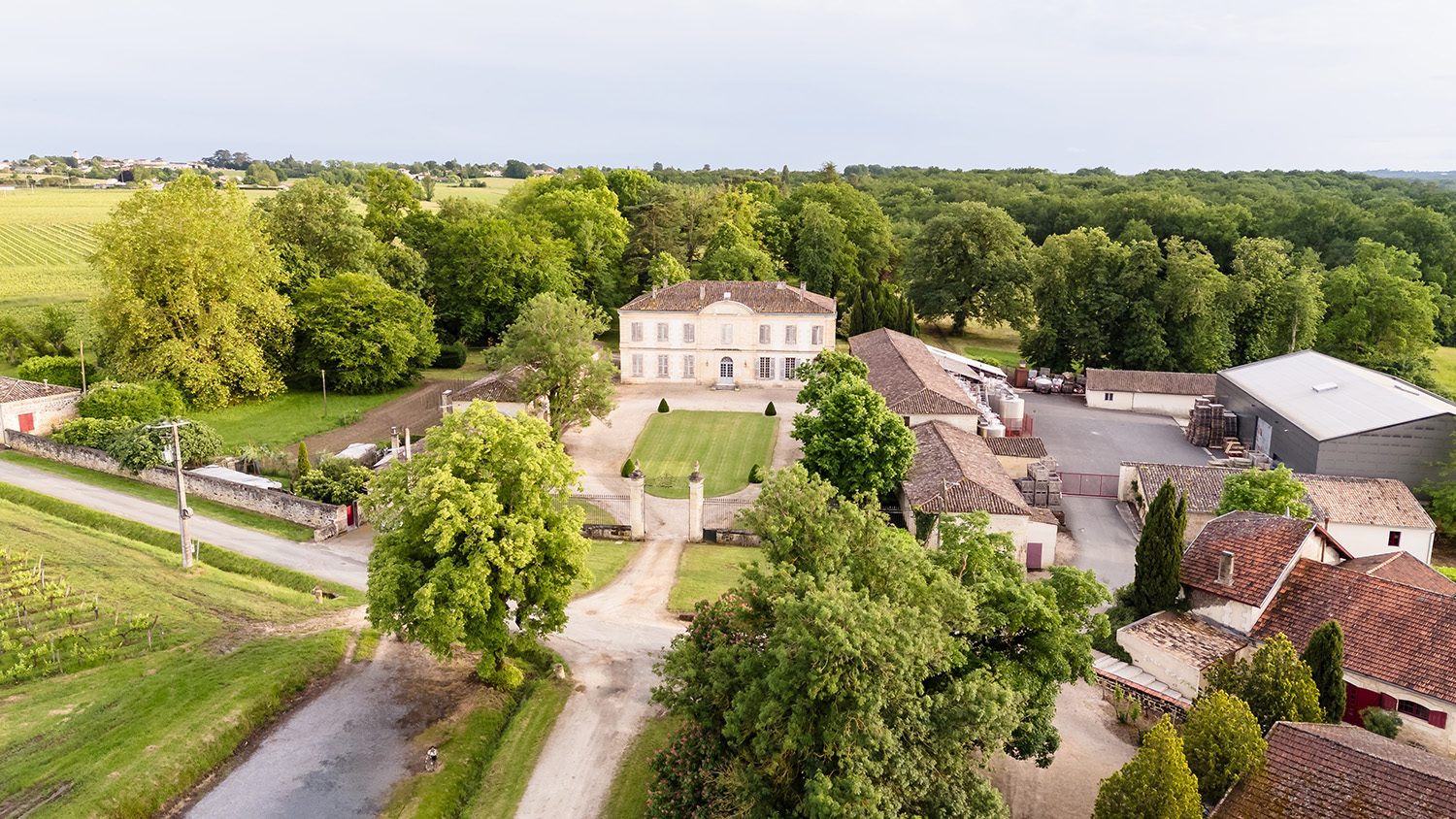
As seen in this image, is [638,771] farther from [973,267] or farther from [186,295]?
[973,267]

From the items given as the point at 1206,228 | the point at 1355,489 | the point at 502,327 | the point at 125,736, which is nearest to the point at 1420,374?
the point at 1206,228

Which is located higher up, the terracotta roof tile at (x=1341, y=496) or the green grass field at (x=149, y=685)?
the terracotta roof tile at (x=1341, y=496)

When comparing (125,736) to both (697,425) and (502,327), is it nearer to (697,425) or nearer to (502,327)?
(697,425)

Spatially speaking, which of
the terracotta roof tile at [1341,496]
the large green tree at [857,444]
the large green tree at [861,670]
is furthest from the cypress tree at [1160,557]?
the large green tree at [857,444]

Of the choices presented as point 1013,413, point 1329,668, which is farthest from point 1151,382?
point 1329,668

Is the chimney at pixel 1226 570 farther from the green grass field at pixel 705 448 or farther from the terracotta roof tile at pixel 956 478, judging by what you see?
the green grass field at pixel 705 448

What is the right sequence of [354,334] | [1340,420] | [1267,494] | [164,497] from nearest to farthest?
1. [1267,494]
2. [164,497]
3. [1340,420]
4. [354,334]
